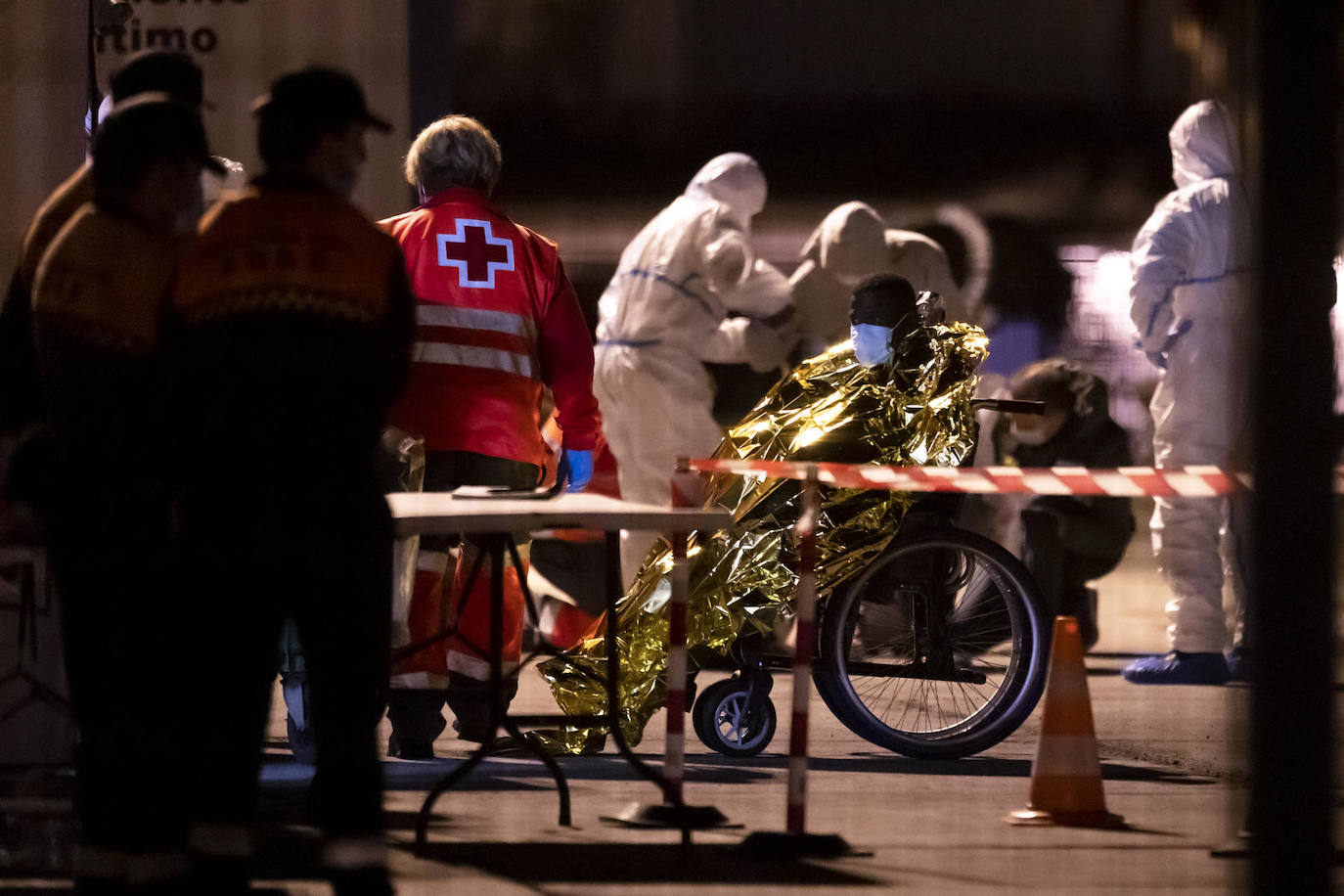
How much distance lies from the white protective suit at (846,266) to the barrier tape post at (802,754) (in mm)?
6331

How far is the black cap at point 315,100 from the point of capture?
4.16 meters

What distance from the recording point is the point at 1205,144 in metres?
9.23

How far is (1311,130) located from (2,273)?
3670 mm

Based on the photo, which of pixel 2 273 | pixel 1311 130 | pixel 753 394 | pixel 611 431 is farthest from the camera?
pixel 753 394

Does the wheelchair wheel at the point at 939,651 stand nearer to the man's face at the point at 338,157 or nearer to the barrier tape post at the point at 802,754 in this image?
the barrier tape post at the point at 802,754

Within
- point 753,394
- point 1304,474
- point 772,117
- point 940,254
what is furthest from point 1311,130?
point 772,117

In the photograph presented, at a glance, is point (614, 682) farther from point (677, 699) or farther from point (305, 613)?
point (305, 613)

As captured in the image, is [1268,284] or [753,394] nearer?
[1268,284]

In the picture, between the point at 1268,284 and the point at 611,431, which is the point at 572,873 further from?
the point at 611,431

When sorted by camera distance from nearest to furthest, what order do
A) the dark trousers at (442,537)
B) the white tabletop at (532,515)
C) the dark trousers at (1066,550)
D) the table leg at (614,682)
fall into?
the white tabletop at (532,515), the table leg at (614,682), the dark trousers at (442,537), the dark trousers at (1066,550)

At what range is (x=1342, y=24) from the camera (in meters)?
3.98

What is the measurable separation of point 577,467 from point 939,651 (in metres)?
1.23

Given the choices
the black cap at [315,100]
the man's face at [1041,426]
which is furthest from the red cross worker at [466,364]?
the man's face at [1041,426]

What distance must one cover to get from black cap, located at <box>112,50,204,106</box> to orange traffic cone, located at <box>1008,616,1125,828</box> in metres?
2.55
